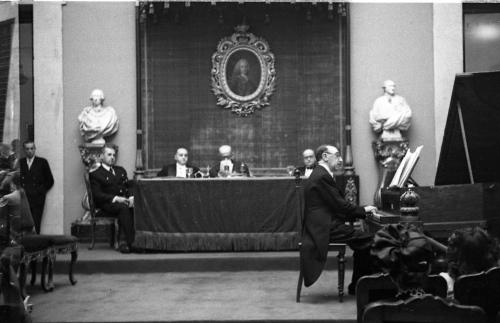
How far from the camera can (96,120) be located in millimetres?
11312

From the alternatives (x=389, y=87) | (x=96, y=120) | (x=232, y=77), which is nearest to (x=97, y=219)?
(x=96, y=120)

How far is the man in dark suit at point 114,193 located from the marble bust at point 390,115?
347 centimetres

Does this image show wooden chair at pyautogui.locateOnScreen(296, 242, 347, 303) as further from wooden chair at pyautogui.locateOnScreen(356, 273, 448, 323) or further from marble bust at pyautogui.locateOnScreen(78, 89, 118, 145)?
marble bust at pyautogui.locateOnScreen(78, 89, 118, 145)

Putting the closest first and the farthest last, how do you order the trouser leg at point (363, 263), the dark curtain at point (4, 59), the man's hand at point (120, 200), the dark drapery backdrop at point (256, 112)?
the dark curtain at point (4, 59)
the trouser leg at point (363, 263)
the man's hand at point (120, 200)
the dark drapery backdrop at point (256, 112)

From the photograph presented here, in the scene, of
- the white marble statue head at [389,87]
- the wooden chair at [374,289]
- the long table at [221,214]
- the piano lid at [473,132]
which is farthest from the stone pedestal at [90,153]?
the wooden chair at [374,289]

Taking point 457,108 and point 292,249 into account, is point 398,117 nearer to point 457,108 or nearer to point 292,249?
point 292,249

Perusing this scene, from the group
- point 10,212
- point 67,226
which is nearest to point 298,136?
point 67,226

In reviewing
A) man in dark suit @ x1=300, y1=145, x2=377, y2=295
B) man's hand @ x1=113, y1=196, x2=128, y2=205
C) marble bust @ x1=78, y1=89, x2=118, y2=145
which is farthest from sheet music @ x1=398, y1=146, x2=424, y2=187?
marble bust @ x1=78, y1=89, x2=118, y2=145

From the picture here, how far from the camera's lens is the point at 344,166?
37.9 ft

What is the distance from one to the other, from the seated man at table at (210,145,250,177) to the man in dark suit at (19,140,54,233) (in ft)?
7.33

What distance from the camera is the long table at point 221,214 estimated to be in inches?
386

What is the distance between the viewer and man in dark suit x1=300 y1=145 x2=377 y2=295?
7207 mm

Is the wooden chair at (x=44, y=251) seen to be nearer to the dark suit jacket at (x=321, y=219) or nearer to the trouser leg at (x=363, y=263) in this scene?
the dark suit jacket at (x=321, y=219)

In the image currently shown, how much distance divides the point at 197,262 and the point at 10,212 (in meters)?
3.74
